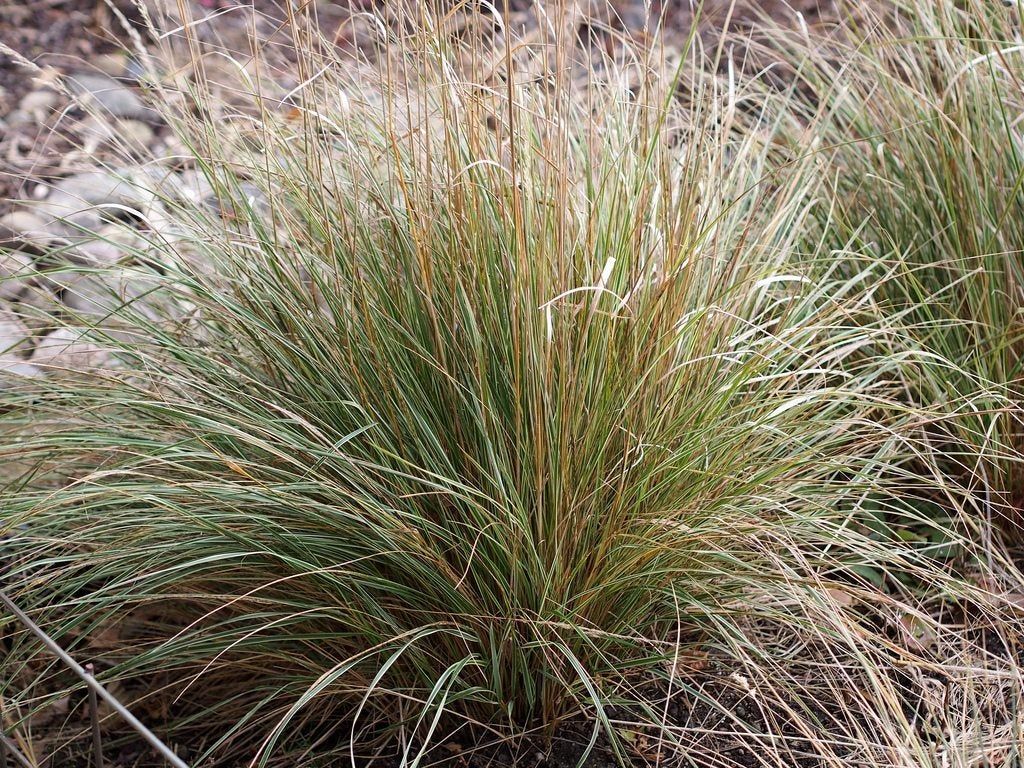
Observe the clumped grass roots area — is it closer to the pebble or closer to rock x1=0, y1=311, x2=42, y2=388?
rock x1=0, y1=311, x2=42, y2=388

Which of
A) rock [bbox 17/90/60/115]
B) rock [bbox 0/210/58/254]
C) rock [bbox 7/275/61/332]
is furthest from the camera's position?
rock [bbox 17/90/60/115]

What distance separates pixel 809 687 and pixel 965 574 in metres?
0.66

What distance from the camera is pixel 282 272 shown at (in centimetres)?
196

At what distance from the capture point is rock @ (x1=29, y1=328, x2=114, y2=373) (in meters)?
2.04

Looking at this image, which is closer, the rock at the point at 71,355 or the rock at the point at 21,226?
the rock at the point at 71,355

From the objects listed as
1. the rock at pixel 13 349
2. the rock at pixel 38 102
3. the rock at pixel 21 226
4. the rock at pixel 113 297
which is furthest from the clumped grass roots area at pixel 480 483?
the rock at pixel 38 102

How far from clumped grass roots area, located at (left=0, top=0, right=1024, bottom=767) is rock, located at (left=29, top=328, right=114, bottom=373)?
68 mm

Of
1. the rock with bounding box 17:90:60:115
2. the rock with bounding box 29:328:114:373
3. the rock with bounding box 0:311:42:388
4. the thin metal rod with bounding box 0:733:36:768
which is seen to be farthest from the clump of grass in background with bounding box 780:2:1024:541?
the rock with bounding box 17:90:60:115

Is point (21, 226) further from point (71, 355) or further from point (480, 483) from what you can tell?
point (480, 483)

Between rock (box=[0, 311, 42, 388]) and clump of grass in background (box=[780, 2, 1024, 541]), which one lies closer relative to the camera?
clump of grass in background (box=[780, 2, 1024, 541])

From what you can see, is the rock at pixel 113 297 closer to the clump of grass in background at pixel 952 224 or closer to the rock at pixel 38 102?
the rock at pixel 38 102

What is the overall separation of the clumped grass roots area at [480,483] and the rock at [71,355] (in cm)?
7

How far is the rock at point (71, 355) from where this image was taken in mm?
2039

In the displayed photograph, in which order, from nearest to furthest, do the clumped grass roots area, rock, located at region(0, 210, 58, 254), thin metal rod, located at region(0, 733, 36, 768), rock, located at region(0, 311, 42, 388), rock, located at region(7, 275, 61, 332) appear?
thin metal rod, located at region(0, 733, 36, 768) → the clumped grass roots area → rock, located at region(7, 275, 61, 332) → rock, located at region(0, 311, 42, 388) → rock, located at region(0, 210, 58, 254)
